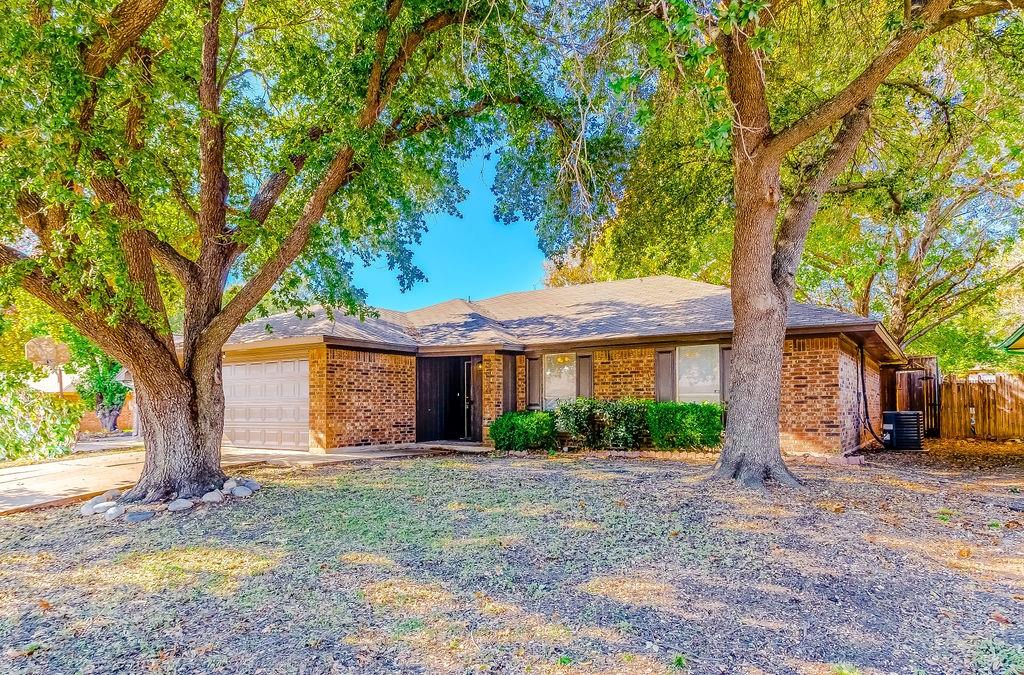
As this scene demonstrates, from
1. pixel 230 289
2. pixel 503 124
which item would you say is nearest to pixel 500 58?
pixel 503 124

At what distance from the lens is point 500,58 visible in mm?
8422

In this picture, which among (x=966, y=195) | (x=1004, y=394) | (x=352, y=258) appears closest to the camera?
(x=352, y=258)

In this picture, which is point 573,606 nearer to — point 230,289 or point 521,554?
point 521,554

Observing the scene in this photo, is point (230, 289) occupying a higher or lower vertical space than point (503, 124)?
lower

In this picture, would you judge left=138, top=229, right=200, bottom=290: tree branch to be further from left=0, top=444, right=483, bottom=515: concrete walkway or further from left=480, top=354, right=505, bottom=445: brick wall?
left=480, top=354, right=505, bottom=445: brick wall

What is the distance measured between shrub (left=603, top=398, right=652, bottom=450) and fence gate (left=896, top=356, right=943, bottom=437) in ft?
32.0

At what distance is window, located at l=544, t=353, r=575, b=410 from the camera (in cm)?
1369

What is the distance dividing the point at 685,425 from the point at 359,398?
7.01 m

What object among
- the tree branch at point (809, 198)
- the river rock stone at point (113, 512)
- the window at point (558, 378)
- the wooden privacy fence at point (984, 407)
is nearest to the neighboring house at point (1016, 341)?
the tree branch at point (809, 198)

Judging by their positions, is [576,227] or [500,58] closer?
[500,58]

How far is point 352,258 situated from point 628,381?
650 cm

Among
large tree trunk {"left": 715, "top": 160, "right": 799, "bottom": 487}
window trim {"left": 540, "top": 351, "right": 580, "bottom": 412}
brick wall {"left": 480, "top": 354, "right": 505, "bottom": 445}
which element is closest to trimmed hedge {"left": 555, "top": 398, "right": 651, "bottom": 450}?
window trim {"left": 540, "top": 351, "right": 580, "bottom": 412}

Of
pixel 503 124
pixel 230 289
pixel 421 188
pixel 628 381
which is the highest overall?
pixel 503 124

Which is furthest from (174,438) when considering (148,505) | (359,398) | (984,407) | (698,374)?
(984,407)
